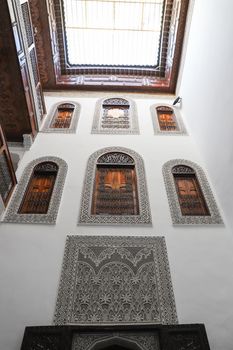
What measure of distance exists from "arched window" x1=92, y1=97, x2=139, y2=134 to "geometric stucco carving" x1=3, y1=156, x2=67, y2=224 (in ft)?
3.11

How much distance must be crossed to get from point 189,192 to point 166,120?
1.71 metres

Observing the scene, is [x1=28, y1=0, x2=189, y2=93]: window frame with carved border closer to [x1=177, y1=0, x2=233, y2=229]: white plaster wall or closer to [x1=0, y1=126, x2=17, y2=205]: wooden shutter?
[x1=177, y1=0, x2=233, y2=229]: white plaster wall

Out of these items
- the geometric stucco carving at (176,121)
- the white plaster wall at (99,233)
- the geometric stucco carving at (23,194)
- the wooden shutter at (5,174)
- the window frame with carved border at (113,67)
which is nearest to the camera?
the white plaster wall at (99,233)

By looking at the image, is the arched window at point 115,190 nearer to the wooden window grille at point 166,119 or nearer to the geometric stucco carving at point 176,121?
the geometric stucco carving at point 176,121

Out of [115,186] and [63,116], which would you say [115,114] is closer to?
[63,116]

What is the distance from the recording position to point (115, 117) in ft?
16.1

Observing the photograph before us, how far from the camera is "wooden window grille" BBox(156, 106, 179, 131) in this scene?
4.75 metres

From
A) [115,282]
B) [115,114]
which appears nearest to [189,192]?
[115,282]

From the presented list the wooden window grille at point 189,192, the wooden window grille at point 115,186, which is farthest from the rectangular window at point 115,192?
the wooden window grille at point 189,192

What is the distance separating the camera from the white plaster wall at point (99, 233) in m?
2.40

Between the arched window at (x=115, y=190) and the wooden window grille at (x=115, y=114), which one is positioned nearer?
the arched window at (x=115, y=190)

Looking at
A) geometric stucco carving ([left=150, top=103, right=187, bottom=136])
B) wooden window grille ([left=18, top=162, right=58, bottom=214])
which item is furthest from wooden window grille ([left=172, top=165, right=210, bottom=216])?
wooden window grille ([left=18, top=162, right=58, bottom=214])

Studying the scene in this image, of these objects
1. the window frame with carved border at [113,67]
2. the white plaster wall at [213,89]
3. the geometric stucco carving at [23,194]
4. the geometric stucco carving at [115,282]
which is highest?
the window frame with carved border at [113,67]

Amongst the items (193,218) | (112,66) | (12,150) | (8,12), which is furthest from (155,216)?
(112,66)
